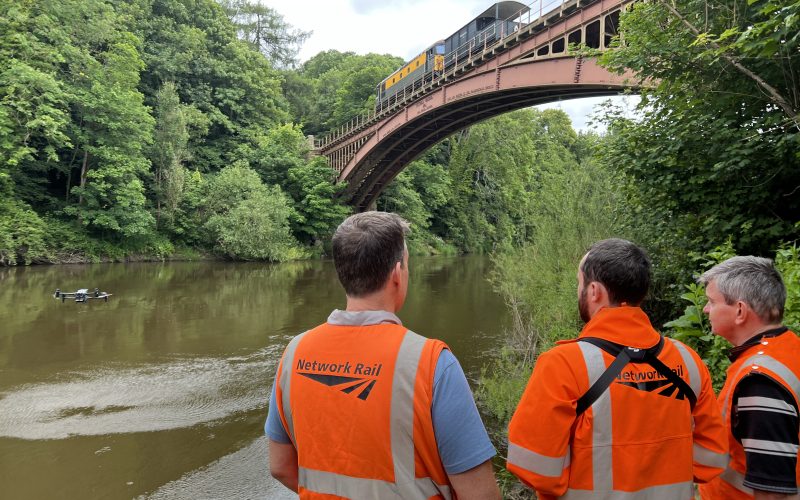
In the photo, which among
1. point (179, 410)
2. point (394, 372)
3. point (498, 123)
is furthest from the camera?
point (498, 123)

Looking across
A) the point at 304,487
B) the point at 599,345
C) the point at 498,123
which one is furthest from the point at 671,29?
the point at 498,123

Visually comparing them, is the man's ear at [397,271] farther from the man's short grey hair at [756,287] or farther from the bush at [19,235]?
the bush at [19,235]

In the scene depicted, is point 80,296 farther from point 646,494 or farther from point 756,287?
point 756,287

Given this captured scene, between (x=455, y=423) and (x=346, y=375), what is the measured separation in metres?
0.32

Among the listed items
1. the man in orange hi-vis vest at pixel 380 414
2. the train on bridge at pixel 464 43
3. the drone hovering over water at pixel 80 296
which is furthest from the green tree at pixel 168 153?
the man in orange hi-vis vest at pixel 380 414

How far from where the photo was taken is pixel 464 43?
66.6 ft

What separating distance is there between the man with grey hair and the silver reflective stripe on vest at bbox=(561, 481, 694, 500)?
213 mm

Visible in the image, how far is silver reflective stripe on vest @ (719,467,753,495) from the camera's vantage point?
1.58 metres

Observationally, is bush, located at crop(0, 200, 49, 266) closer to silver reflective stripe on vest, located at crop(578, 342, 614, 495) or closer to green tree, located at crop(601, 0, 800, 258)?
green tree, located at crop(601, 0, 800, 258)

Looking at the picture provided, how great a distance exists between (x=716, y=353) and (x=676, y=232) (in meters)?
2.64

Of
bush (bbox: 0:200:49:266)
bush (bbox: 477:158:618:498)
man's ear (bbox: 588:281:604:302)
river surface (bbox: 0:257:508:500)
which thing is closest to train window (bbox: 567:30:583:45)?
bush (bbox: 477:158:618:498)

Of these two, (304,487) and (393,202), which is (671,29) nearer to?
(304,487)

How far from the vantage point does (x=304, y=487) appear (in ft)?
4.51

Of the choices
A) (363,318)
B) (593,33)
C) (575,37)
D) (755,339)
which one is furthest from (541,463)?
(593,33)
